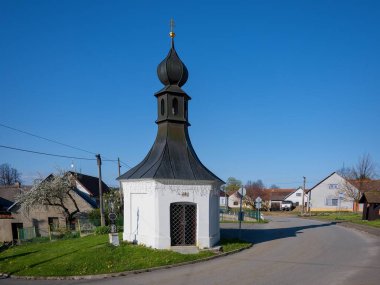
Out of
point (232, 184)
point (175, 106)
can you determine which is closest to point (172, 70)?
point (175, 106)

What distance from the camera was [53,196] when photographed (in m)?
31.8

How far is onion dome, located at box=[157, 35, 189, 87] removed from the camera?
61.7 feet

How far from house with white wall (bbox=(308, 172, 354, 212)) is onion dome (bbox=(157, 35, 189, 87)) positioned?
4847 cm

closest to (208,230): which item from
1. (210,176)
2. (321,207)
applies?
(210,176)

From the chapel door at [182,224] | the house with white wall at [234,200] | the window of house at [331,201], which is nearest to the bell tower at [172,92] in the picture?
the chapel door at [182,224]

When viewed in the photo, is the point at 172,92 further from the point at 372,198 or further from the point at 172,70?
the point at 372,198

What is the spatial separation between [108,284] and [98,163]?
15.4m

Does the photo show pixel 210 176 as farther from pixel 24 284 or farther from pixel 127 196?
pixel 24 284

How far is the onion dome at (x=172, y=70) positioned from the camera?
18.8 m

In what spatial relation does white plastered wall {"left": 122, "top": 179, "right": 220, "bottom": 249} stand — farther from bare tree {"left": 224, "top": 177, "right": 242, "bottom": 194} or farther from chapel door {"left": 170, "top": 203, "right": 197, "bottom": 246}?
bare tree {"left": 224, "top": 177, "right": 242, "bottom": 194}

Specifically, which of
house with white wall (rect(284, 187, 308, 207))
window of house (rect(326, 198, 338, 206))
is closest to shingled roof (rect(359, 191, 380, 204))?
window of house (rect(326, 198, 338, 206))

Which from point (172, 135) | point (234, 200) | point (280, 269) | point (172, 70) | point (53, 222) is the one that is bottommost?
point (234, 200)

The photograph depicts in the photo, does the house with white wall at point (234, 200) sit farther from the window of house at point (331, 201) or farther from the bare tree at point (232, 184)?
the window of house at point (331, 201)

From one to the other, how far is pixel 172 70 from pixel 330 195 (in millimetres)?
50771
